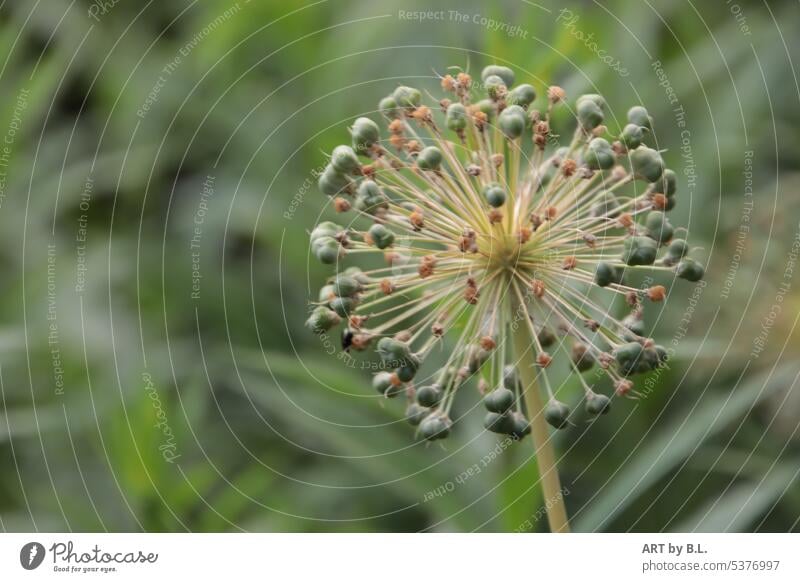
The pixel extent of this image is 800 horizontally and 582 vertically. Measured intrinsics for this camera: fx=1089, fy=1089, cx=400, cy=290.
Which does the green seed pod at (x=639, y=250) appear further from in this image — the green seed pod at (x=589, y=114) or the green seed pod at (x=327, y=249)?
the green seed pod at (x=327, y=249)

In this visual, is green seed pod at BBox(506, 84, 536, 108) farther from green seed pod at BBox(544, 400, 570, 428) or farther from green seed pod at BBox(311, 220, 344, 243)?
green seed pod at BBox(544, 400, 570, 428)

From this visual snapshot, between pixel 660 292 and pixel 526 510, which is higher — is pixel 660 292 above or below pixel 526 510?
above

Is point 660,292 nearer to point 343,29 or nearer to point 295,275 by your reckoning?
point 295,275

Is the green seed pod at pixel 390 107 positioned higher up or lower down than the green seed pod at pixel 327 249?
higher up

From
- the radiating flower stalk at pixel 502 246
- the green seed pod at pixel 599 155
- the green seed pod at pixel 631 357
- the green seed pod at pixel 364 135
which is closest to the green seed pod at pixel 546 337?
the radiating flower stalk at pixel 502 246

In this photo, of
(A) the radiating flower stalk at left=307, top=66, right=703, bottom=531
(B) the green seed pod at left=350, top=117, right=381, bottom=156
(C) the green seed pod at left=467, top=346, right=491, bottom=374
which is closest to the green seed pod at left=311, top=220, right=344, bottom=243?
(A) the radiating flower stalk at left=307, top=66, right=703, bottom=531
